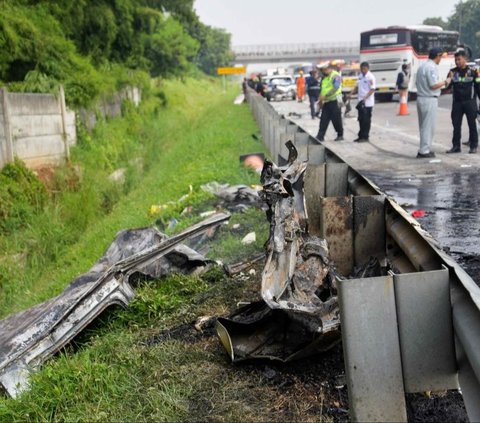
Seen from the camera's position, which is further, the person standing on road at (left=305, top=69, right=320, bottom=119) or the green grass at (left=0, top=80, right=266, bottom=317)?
the person standing on road at (left=305, top=69, right=320, bottom=119)

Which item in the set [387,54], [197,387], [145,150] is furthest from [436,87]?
[387,54]

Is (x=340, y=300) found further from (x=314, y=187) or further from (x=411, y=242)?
(x=314, y=187)

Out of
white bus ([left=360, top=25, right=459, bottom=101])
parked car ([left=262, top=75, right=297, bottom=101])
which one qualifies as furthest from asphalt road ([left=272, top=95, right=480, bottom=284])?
parked car ([left=262, top=75, right=297, bottom=101])

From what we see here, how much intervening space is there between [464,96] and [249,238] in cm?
679

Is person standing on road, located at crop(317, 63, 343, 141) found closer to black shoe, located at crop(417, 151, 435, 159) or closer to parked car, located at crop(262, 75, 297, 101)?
black shoe, located at crop(417, 151, 435, 159)

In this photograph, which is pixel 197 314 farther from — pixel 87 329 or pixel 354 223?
pixel 354 223

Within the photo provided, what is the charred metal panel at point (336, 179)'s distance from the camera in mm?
5950

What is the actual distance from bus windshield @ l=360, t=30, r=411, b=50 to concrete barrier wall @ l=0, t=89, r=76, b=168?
63.1ft

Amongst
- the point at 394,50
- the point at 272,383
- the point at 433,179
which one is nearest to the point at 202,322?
the point at 272,383

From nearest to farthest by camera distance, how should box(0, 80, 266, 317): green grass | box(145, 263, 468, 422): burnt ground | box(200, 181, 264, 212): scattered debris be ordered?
box(145, 263, 468, 422): burnt ground, box(200, 181, 264, 212): scattered debris, box(0, 80, 266, 317): green grass

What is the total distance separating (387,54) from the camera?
31.0 metres

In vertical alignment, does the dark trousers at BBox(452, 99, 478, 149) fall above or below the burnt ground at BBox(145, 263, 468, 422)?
above

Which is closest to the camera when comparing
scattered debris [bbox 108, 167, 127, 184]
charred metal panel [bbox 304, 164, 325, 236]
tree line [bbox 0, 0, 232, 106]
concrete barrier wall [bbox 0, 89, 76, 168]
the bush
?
charred metal panel [bbox 304, 164, 325, 236]

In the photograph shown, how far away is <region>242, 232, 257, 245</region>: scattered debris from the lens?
6.81m
